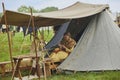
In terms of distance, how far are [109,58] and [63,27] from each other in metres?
3.29

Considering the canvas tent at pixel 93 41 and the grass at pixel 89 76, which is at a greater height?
the canvas tent at pixel 93 41

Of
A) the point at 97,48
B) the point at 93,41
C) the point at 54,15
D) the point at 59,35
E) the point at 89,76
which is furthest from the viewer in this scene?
the point at 59,35

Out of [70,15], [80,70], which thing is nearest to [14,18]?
[70,15]

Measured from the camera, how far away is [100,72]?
33.8ft

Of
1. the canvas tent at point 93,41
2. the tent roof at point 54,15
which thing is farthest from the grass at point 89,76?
the tent roof at point 54,15

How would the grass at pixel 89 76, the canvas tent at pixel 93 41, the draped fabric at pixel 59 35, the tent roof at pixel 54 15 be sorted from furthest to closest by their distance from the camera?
the draped fabric at pixel 59 35 < the canvas tent at pixel 93 41 < the tent roof at pixel 54 15 < the grass at pixel 89 76

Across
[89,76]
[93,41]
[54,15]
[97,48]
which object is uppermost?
[54,15]

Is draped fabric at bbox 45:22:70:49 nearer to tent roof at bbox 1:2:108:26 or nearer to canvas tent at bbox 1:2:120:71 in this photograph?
tent roof at bbox 1:2:108:26

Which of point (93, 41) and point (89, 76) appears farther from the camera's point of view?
point (93, 41)

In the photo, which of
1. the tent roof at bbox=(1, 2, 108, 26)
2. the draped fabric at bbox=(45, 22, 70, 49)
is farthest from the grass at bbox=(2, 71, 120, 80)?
the draped fabric at bbox=(45, 22, 70, 49)

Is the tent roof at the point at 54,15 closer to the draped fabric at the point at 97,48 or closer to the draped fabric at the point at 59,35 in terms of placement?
the draped fabric at the point at 97,48

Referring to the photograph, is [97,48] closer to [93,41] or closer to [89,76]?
[93,41]

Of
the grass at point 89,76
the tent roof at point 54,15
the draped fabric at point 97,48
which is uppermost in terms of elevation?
the tent roof at point 54,15

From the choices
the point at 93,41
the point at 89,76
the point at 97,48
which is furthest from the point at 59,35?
the point at 89,76
